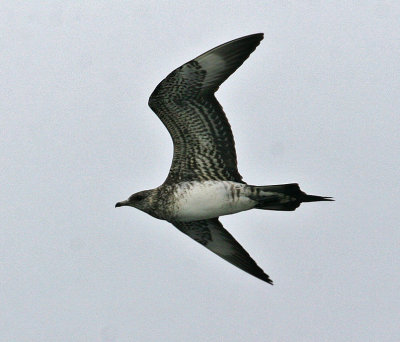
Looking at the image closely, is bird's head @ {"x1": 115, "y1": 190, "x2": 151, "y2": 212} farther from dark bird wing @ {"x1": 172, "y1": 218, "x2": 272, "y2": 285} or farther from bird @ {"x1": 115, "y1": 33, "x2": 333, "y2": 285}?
dark bird wing @ {"x1": 172, "y1": 218, "x2": 272, "y2": 285}

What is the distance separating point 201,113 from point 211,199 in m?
1.21

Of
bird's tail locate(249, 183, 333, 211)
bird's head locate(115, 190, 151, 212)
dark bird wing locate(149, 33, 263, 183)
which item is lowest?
bird's tail locate(249, 183, 333, 211)

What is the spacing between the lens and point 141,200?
14.1m

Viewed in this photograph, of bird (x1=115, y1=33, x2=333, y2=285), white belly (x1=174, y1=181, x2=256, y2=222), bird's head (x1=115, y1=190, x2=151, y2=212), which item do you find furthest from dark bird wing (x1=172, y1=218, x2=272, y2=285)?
white belly (x1=174, y1=181, x2=256, y2=222)

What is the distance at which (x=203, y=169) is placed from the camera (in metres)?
14.0

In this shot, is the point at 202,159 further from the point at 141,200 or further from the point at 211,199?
the point at 141,200

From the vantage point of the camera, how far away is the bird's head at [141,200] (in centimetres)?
1405

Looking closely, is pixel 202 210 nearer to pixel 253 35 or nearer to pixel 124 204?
pixel 124 204

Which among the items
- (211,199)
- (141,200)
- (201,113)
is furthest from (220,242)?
(201,113)

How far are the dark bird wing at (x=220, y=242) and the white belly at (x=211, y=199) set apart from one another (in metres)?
0.76

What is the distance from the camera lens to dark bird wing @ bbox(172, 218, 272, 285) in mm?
14570

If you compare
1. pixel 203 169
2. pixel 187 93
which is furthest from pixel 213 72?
pixel 203 169

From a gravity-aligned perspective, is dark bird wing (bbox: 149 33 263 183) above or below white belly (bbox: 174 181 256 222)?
above

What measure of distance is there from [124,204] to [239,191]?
1798 millimetres
